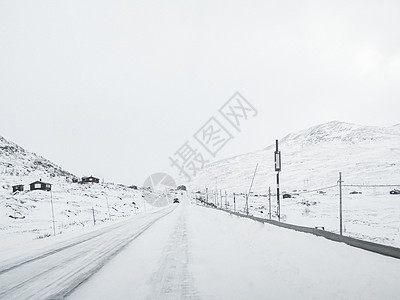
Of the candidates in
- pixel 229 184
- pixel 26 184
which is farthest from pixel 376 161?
pixel 26 184

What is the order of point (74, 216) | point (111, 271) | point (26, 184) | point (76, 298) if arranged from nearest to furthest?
point (76, 298) < point (111, 271) < point (74, 216) < point (26, 184)

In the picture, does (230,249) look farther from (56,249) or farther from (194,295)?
(56,249)

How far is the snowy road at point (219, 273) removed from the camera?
19.0ft

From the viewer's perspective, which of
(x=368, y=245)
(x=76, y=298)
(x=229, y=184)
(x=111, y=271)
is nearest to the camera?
(x=76, y=298)

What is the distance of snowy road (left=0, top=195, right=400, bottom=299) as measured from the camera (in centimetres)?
580

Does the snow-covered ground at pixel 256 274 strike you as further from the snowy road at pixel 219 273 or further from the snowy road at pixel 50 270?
the snowy road at pixel 50 270

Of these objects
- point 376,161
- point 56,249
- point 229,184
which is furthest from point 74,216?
point 229,184

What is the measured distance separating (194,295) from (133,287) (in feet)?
4.47

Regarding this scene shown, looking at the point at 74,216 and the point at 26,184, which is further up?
the point at 26,184

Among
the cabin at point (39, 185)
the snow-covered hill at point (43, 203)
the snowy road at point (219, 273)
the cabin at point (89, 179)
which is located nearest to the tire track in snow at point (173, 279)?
the snowy road at point (219, 273)

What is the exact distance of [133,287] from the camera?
21.3 feet

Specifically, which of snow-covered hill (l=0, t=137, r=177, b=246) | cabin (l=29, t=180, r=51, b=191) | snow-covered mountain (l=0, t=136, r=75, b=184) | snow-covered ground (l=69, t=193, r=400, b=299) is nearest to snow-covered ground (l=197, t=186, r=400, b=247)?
snow-covered ground (l=69, t=193, r=400, b=299)

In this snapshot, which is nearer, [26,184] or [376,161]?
[26,184]

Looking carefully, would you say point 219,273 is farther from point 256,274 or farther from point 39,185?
point 39,185
